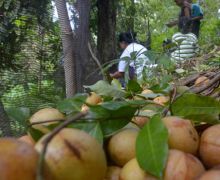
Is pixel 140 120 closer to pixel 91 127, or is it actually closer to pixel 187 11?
pixel 91 127

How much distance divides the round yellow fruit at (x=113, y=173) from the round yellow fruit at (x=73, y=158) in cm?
7

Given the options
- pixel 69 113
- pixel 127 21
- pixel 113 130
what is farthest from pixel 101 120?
pixel 127 21

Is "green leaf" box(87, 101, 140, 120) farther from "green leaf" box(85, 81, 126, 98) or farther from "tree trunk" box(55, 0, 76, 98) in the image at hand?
"tree trunk" box(55, 0, 76, 98)

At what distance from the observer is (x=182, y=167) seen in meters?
0.50

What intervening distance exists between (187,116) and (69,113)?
0.65ft

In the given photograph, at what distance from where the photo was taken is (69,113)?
2.35 feet

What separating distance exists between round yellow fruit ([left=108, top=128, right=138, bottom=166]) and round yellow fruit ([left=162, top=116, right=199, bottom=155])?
5 cm

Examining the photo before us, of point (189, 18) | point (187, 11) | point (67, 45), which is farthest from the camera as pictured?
point (187, 11)

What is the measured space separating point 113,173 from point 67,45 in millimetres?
1720

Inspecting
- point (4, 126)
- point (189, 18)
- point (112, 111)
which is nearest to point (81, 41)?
point (4, 126)

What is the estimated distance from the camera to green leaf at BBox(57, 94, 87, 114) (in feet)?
2.34

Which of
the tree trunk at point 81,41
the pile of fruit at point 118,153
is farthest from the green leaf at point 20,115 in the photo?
the tree trunk at point 81,41

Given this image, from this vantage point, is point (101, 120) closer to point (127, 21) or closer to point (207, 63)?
point (207, 63)

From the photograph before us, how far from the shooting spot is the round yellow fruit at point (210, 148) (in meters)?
0.54
